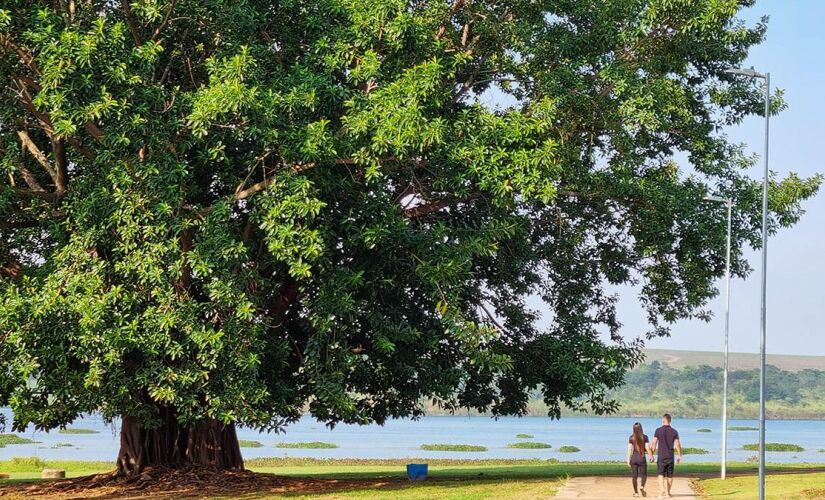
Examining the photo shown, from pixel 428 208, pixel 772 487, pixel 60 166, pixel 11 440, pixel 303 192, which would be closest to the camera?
pixel 303 192

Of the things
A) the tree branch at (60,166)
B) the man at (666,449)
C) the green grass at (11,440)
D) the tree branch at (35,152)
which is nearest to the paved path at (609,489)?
the man at (666,449)

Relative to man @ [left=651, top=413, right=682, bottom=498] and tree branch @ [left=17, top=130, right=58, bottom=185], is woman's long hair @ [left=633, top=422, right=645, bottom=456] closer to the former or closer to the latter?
man @ [left=651, top=413, right=682, bottom=498]

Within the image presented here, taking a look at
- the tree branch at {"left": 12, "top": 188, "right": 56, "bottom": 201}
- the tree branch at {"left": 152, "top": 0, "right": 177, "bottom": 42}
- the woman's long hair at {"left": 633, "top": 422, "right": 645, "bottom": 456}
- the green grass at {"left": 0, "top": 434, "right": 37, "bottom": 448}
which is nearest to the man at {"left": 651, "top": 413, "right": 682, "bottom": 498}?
the woman's long hair at {"left": 633, "top": 422, "right": 645, "bottom": 456}

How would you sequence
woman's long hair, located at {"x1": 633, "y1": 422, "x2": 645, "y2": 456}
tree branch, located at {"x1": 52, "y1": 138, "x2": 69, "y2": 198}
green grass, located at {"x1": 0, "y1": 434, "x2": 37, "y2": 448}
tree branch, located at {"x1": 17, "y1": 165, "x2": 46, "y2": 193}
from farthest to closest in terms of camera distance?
green grass, located at {"x1": 0, "y1": 434, "x2": 37, "y2": 448} < tree branch, located at {"x1": 17, "y1": 165, "x2": 46, "y2": 193} < tree branch, located at {"x1": 52, "y1": 138, "x2": 69, "y2": 198} < woman's long hair, located at {"x1": 633, "y1": 422, "x2": 645, "y2": 456}

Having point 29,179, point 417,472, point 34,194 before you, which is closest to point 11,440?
point 417,472

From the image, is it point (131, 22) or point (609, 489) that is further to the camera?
point (609, 489)

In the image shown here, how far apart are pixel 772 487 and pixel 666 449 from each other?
385cm

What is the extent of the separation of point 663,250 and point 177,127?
1301cm

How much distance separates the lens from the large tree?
21.2 m

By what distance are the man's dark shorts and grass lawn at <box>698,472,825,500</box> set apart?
1.09 metres

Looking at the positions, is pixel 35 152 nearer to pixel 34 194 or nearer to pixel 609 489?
pixel 34 194

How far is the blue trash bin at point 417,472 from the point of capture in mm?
28047

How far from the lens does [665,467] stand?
74.3 ft

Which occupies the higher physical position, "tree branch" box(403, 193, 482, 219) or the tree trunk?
"tree branch" box(403, 193, 482, 219)
